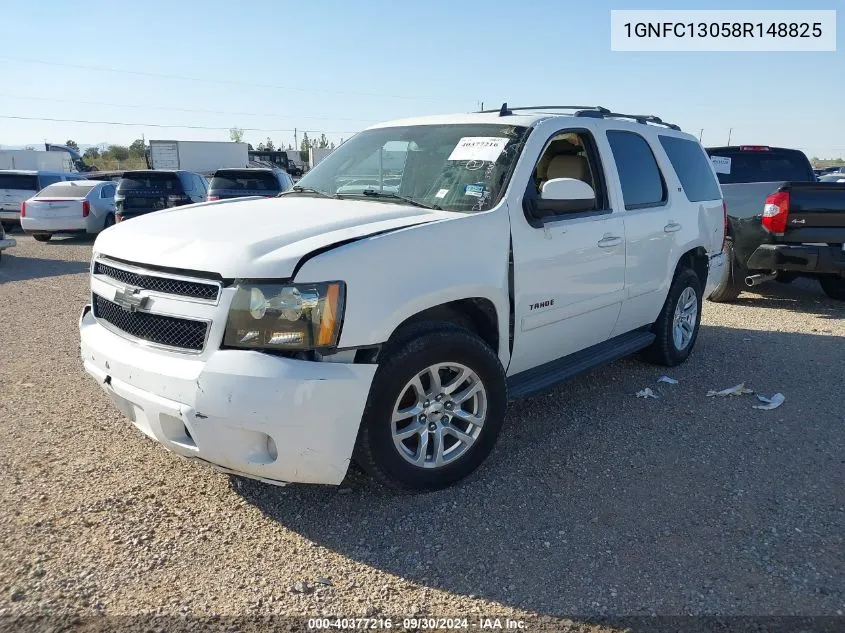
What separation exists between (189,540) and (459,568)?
124cm

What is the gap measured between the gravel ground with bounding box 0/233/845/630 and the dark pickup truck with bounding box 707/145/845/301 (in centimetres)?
333

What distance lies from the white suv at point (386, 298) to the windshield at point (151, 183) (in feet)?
35.2

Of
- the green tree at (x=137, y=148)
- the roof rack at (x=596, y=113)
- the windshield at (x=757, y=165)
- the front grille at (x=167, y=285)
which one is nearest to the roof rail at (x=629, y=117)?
the roof rack at (x=596, y=113)

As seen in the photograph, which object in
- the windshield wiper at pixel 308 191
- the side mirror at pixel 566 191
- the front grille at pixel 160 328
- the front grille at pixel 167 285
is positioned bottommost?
the front grille at pixel 160 328

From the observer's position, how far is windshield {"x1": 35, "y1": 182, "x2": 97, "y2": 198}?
15.6m

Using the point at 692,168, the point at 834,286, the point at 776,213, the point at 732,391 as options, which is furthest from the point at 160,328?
the point at 834,286

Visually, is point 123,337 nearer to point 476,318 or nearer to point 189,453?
point 189,453

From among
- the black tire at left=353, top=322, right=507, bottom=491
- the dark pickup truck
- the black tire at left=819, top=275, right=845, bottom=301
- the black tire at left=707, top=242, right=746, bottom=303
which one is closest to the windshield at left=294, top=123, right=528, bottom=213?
the black tire at left=353, top=322, right=507, bottom=491

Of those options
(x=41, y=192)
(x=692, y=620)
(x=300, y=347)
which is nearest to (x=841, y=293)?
(x=692, y=620)

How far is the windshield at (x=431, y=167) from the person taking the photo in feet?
12.7

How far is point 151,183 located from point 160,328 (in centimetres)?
1260

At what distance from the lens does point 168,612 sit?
2643 millimetres

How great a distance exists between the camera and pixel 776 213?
782cm

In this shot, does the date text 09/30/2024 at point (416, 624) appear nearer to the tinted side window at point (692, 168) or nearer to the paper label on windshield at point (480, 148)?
the paper label on windshield at point (480, 148)
